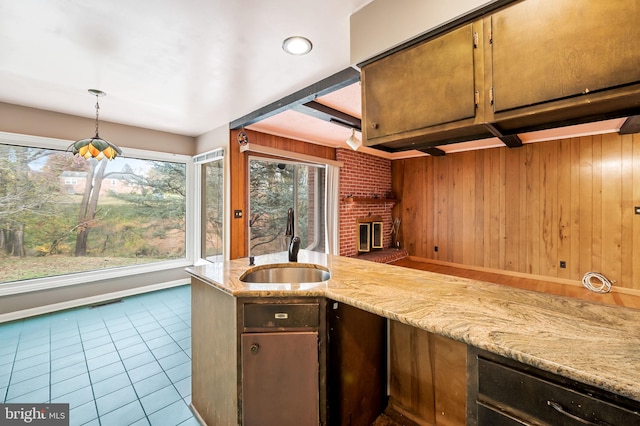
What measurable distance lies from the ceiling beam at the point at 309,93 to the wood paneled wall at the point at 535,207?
152 inches

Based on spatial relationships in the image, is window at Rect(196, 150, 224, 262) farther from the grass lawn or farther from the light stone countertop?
the light stone countertop

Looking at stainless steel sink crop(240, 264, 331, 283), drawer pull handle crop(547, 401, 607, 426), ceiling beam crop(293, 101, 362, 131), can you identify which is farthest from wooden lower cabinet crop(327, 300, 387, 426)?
ceiling beam crop(293, 101, 362, 131)

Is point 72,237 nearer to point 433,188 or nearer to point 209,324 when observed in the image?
point 209,324

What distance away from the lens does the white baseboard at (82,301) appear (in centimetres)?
306

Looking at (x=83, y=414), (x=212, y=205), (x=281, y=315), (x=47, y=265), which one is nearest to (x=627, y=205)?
(x=281, y=315)

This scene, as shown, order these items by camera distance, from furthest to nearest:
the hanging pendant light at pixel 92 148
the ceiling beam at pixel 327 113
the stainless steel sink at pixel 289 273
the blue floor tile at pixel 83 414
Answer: the ceiling beam at pixel 327 113, the hanging pendant light at pixel 92 148, the stainless steel sink at pixel 289 273, the blue floor tile at pixel 83 414

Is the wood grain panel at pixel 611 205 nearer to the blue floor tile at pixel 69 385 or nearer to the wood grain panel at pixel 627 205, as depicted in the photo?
the wood grain panel at pixel 627 205

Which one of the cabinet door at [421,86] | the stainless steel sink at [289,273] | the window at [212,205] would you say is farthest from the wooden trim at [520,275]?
the cabinet door at [421,86]

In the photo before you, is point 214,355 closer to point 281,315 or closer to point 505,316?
point 281,315

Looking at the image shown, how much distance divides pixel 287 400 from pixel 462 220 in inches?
191

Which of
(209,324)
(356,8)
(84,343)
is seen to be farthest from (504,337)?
(84,343)

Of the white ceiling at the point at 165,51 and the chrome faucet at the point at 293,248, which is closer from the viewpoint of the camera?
the white ceiling at the point at 165,51

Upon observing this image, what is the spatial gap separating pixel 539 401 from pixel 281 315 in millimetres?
1003

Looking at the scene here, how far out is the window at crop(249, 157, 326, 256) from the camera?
4176 mm
